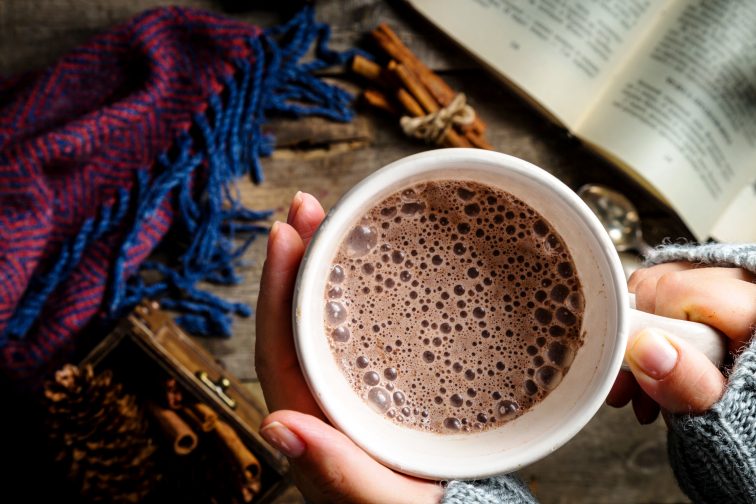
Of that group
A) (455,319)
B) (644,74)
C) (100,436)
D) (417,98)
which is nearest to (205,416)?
(100,436)

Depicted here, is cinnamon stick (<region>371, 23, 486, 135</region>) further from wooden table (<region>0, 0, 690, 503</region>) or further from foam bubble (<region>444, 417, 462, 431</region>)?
foam bubble (<region>444, 417, 462, 431</region>)

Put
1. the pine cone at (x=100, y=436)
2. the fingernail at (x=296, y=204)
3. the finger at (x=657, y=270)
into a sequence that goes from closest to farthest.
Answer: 1. the fingernail at (x=296, y=204)
2. the finger at (x=657, y=270)
3. the pine cone at (x=100, y=436)

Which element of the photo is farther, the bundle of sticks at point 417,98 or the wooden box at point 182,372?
the bundle of sticks at point 417,98

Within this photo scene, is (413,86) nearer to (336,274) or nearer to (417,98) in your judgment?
(417,98)

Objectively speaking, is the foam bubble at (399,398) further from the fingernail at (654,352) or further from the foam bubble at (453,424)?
the fingernail at (654,352)

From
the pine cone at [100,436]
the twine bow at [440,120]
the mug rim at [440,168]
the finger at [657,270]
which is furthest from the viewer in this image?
the twine bow at [440,120]

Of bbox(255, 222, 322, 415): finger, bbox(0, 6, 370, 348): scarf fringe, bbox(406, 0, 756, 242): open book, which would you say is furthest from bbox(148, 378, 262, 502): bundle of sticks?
bbox(406, 0, 756, 242): open book

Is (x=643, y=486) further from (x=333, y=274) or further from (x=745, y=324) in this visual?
(x=333, y=274)

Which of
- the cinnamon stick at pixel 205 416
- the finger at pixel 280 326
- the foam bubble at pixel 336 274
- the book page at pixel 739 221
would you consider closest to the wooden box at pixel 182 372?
the cinnamon stick at pixel 205 416
